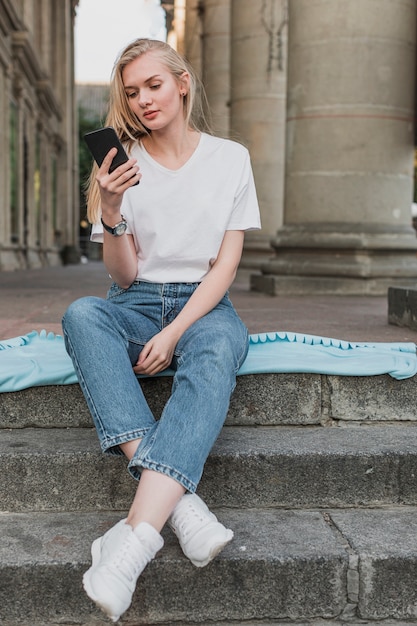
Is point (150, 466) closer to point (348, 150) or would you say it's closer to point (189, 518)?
point (189, 518)

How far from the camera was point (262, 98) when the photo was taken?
13.1m

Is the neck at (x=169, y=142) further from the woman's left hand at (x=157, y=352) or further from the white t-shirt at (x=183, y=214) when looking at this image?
the woman's left hand at (x=157, y=352)

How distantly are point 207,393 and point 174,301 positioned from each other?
592 mm

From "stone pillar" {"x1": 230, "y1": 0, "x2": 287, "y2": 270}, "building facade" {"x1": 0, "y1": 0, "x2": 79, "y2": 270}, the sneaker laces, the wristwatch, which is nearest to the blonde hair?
the wristwatch

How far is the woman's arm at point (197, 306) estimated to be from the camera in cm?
279

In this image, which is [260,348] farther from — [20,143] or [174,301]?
[20,143]

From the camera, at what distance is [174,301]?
9.94 ft

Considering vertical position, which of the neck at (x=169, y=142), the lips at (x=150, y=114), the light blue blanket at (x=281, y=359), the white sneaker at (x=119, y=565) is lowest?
the white sneaker at (x=119, y=565)

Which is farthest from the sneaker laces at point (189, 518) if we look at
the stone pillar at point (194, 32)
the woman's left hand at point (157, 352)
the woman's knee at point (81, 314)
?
the stone pillar at point (194, 32)

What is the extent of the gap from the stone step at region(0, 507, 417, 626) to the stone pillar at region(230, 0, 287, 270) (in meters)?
10.8

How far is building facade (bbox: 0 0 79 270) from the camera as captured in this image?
1703 centimetres

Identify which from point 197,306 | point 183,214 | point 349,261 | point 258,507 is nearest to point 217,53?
point 349,261

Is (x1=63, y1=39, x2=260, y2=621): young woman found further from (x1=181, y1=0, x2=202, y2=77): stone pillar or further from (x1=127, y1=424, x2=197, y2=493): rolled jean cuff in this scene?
(x1=181, y1=0, x2=202, y2=77): stone pillar

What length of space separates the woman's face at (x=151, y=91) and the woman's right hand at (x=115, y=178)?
0.34 metres
